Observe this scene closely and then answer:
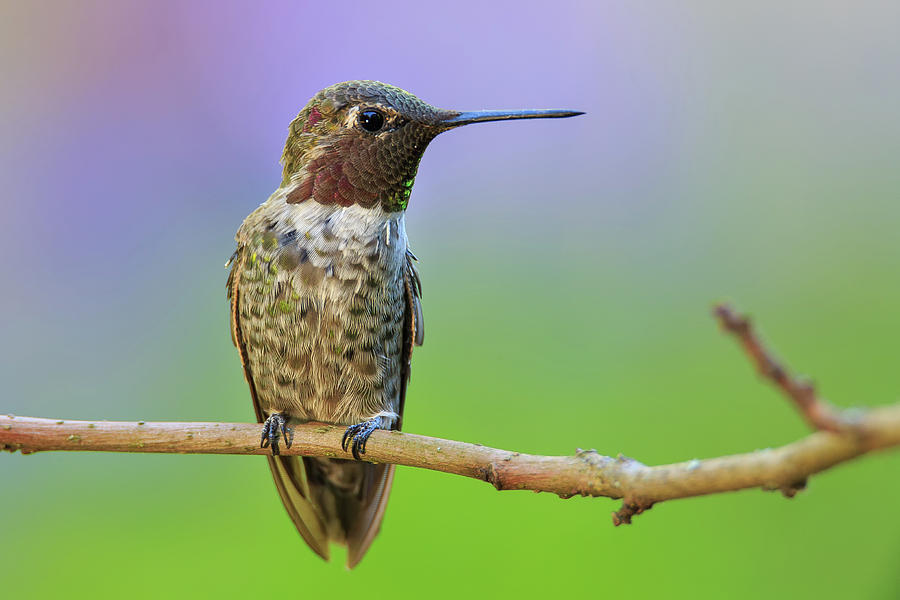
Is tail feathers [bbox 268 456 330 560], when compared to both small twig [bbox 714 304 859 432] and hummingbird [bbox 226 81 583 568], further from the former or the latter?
small twig [bbox 714 304 859 432]

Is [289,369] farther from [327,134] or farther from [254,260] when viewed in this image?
[327,134]

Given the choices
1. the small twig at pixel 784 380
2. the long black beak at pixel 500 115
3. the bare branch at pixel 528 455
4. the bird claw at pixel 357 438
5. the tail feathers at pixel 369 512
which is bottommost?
the tail feathers at pixel 369 512

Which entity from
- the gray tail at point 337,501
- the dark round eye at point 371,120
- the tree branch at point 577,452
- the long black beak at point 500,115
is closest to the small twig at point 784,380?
the tree branch at point 577,452

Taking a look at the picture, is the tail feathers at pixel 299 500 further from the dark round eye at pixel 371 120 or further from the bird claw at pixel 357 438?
the dark round eye at pixel 371 120

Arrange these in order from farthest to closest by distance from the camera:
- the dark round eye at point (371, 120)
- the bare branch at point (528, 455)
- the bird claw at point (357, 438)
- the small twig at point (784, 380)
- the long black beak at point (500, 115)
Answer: the dark round eye at point (371, 120) < the bird claw at point (357, 438) < the long black beak at point (500, 115) < the bare branch at point (528, 455) < the small twig at point (784, 380)

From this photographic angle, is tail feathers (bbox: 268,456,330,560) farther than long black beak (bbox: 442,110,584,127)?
Yes

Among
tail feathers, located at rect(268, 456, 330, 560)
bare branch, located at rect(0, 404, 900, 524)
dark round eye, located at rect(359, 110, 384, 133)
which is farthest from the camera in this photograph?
tail feathers, located at rect(268, 456, 330, 560)

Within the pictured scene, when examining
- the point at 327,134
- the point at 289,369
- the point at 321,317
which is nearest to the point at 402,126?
the point at 327,134

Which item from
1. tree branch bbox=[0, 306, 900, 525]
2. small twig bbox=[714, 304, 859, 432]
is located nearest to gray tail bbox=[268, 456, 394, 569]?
tree branch bbox=[0, 306, 900, 525]
